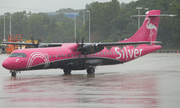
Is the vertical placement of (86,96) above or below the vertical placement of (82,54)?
below

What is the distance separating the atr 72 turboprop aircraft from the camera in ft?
72.9

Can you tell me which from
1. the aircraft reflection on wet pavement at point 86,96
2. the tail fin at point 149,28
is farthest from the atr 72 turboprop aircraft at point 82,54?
the aircraft reflection on wet pavement at point 86,96

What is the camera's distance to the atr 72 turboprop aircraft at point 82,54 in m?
22.2

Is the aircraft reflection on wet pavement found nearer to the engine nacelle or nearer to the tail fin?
the engine nacelle

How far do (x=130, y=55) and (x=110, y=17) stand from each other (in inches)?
2802

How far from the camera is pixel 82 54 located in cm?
2484

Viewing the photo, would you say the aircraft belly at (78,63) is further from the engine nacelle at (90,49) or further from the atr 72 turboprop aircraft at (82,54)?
the engine nacelle at (90,49)

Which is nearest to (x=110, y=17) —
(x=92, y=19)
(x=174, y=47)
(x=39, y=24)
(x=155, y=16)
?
(x=92, y=19)

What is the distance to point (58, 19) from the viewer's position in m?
180

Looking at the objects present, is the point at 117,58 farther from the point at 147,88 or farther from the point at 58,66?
the point at 147,88

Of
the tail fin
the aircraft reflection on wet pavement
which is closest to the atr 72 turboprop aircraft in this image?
the tail fin

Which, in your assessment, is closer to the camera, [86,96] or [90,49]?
[86,96]

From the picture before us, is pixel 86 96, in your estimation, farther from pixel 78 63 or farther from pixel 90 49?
pixel 78 63

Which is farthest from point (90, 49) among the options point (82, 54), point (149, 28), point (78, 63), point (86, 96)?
point (86, 96)
